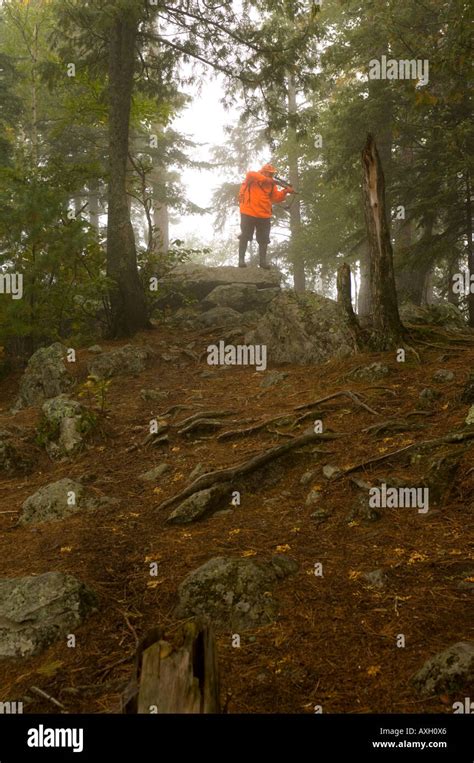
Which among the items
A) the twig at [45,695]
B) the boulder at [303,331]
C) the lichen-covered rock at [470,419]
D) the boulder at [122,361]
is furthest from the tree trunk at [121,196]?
the twig at [45,695]

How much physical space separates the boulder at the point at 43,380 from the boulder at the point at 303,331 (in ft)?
10.9

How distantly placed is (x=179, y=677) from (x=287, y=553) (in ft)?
6.97

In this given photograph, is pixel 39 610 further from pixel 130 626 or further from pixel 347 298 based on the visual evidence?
pixel 347 298

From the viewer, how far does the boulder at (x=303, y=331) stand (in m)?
9.50

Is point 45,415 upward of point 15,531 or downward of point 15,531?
upward

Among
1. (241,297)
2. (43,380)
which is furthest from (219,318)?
(43,380)

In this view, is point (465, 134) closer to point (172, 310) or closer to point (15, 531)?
point (172, 310)

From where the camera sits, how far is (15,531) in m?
5.57

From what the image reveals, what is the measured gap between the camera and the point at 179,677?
8.16 feet

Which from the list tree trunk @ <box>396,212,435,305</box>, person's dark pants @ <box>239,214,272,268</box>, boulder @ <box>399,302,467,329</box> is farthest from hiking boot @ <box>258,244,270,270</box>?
boulder @ <box>399,302,467,329</box>

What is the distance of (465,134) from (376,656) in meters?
9.91

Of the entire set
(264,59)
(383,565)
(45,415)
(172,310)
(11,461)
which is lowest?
(383,565)
